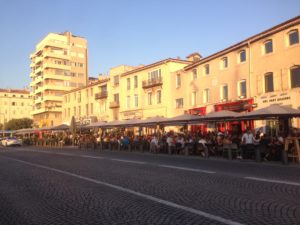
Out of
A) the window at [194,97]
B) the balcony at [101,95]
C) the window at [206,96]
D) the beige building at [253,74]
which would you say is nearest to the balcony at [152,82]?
the window at [194,97]

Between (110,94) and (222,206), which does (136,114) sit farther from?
(222,206)

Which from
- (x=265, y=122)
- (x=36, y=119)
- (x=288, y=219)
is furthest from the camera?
(x=36, y=119)

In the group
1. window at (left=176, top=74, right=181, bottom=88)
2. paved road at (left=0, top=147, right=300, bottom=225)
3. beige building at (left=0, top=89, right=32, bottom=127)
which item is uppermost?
beige building at (left=0, top=89, right=32, bottom=127)

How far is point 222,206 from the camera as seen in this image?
6996 mm

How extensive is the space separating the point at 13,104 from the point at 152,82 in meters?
95.8

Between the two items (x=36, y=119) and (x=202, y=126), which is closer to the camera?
(x=202, y=126)

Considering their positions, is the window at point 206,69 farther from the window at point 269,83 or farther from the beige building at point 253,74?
the window at point 269,83

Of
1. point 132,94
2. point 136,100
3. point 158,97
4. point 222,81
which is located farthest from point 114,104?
point 222,81

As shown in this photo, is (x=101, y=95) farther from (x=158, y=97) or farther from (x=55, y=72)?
(x=55, y=72)

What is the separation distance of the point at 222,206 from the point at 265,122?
946 inches

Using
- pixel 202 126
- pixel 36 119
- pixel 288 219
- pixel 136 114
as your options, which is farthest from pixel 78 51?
pixel 288 219

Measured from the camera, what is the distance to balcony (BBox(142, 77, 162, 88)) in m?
47.0

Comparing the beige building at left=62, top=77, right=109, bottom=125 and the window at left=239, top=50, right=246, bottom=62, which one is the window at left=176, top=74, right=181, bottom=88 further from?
the beige building at left=62, top=77, right=109, bottom=125

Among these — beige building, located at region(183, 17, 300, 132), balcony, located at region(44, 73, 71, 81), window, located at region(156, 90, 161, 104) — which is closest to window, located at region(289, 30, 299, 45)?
beige building, located at region(183, 17, 300, 132)
